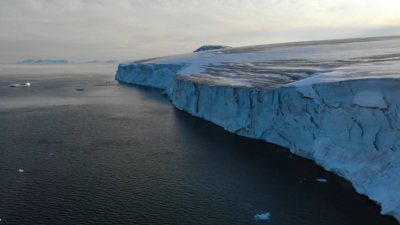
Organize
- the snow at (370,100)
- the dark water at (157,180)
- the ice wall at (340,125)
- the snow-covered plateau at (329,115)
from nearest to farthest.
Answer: the dark water at (157,180) → the ice wall at (340,125) → the snow-covered plateau at (329,115) → the snow at (370,100)

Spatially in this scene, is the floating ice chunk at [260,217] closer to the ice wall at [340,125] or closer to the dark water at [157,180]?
the dark water at [157,180]

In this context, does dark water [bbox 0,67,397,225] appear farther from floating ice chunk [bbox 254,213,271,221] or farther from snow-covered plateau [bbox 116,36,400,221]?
snow-covered plateau [bbox 116,36,400,221]

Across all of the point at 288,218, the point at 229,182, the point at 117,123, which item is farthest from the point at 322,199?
the point at 117,123

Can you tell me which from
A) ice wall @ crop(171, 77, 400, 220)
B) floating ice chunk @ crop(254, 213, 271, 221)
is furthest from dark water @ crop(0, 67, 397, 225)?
ice wall @ crop(171, 77, 400, 220)

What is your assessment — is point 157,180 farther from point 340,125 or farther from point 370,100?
point 370,100

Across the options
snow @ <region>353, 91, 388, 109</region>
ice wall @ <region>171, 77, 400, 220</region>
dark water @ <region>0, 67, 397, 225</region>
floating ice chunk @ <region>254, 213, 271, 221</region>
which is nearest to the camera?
floating ice chunk @ <region>254, 213, 271, 221</region>

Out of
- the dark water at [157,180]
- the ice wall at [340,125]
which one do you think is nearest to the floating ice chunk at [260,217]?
the dark water at [157,180]

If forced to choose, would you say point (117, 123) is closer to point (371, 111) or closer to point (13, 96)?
point (371, 111)

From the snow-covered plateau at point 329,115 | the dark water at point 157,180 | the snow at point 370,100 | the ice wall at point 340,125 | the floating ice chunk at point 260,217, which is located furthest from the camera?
the snow at point 370,100

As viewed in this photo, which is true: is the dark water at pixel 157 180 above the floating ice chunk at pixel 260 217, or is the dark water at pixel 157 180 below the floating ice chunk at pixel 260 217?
above
